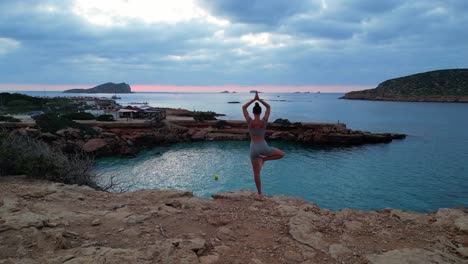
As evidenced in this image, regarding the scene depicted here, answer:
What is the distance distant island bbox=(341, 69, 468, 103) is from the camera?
13862 cm

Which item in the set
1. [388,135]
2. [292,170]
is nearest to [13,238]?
[292,170]

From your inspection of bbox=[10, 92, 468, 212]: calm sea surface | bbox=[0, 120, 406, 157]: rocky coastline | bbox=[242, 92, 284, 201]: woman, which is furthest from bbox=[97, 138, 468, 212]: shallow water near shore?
bbox=[242, 92, 284, 201]: woman

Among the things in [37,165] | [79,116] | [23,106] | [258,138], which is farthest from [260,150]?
[23,106]

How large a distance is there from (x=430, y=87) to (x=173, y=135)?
6007 inches

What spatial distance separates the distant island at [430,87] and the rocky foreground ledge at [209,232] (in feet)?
535

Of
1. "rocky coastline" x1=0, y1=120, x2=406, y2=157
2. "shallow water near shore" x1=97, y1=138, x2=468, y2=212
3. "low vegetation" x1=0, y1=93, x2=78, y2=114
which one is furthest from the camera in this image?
"low vegetation" x1=0, y1=93, x2=78, y2=114

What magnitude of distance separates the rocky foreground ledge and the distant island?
163 meters

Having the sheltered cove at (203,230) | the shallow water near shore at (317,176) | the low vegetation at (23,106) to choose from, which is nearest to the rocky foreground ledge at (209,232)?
the sheltered cove at (203,230)

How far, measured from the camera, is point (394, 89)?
548 feet

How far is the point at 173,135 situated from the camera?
133 ft

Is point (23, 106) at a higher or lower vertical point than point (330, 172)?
higher

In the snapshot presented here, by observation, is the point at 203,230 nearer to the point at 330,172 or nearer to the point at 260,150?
the point at 260,150

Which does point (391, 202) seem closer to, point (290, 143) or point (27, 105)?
point (290, 143)

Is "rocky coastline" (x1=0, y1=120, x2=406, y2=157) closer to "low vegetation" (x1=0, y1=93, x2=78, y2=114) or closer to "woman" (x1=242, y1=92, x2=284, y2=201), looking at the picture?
"low vegetation" (x1=0, y1=93, x2=78, y2=114)
